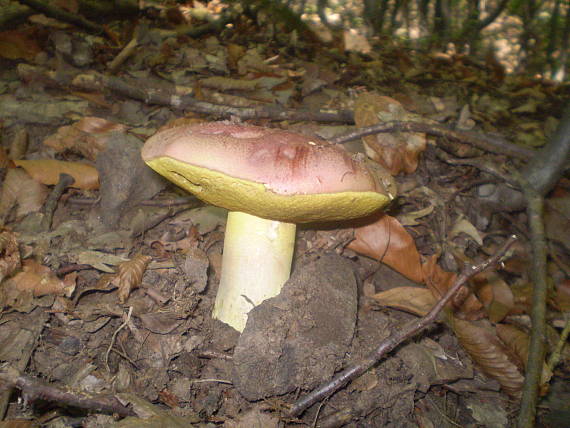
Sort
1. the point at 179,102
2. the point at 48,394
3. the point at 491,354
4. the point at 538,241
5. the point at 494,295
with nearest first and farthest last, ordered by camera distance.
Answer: the point at 48,394 → the point at 491,354 → the point at 538,241 → the point at 494,295 → the point at 179,102

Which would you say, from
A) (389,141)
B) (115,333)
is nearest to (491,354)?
(389,141)

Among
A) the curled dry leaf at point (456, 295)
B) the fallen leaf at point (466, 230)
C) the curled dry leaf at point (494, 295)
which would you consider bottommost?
the curled dry leaf at point (494, 295)

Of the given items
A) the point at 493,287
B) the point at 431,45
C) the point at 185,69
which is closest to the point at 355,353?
the point at 493,287

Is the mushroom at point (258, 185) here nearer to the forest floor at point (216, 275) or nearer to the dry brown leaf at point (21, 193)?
the forest floor at point (216, 275)

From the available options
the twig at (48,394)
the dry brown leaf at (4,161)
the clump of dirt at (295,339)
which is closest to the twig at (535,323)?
the clump of dirt at (295,339)

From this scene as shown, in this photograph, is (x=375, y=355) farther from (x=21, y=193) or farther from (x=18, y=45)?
(x=18, y=45)

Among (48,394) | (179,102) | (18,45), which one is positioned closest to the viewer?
(48,394)

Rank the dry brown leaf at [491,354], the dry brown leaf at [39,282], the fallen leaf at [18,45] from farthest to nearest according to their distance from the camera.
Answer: the fallen leaf at [18,45] < the dry brown leaf at [491,354] < the dry brown leaf at [39,282]
